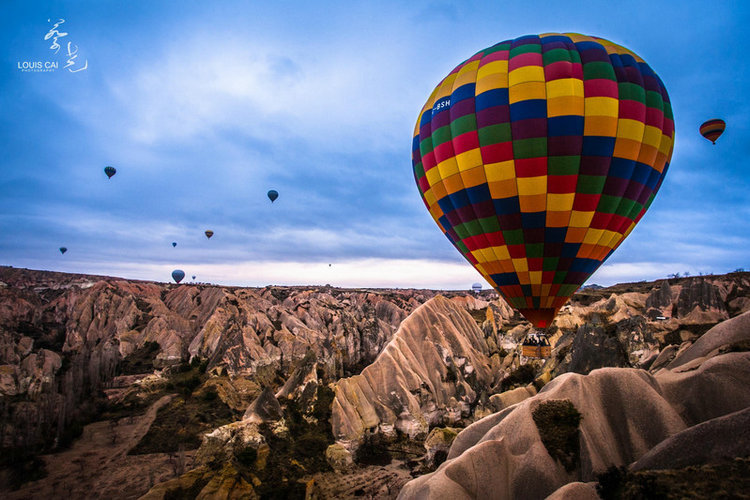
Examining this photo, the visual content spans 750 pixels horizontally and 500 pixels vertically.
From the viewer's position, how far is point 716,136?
78.9 feet

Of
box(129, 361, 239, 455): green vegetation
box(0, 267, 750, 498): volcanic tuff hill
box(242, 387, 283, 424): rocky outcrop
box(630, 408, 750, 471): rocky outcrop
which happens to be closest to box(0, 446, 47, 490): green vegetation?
box(0, 267, 750, 498): volcanic tuff hill

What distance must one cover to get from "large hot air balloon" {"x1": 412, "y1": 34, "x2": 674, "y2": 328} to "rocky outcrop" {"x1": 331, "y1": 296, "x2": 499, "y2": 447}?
19.0 meters

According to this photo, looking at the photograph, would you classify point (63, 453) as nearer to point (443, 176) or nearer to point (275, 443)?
point (275, 443)

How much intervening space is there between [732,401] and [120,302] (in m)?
91.9

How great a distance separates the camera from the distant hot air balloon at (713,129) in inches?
939

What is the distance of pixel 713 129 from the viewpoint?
24125 millimetres

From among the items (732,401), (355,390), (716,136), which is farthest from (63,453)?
(716,136)

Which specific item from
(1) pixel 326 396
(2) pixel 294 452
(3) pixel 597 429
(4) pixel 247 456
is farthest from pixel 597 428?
(1) pixel 326 396

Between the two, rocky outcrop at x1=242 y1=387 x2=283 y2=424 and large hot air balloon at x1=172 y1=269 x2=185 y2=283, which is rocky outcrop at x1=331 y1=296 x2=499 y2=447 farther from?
large hot air balloon at x1=172 y1=269 x2=185 y2=283

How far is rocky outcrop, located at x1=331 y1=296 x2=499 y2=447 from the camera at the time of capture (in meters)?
29.5

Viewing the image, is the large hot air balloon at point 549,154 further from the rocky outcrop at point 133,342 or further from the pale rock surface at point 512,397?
the rocky outcrop at point 133,342

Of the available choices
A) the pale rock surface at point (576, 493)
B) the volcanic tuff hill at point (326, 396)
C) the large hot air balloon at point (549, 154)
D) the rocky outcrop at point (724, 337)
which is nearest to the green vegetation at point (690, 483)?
the pale rock surface at point (576, 493)

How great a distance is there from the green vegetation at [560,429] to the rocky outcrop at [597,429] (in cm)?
15

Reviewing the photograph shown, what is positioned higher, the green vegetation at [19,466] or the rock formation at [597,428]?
the rock formation at [597,428]
